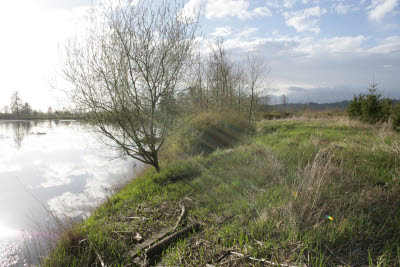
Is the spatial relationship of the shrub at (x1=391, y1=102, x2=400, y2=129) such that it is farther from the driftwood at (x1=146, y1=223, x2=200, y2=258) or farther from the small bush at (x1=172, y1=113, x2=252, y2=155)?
the driftwood at (x1=146, y1=223, x2=200, y2=258)

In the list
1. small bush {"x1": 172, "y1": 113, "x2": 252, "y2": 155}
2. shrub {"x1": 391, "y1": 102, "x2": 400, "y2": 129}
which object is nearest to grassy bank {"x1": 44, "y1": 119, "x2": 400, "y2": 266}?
small bush {"x1": 172, "y1": 113, "x2": 252, "y2": 155}

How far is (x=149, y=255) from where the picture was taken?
111 inches

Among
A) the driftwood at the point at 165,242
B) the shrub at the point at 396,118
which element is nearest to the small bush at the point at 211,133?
the driftwood at the point at 165,242

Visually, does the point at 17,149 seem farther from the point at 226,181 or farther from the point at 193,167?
the point at 226,181

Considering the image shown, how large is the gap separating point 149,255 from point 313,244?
201cm

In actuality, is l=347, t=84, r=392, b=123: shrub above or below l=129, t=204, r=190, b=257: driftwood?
above

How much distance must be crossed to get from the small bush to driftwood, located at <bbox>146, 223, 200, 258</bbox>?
7.29 metres

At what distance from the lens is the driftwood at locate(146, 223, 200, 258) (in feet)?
9.31

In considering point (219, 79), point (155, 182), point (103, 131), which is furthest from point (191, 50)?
point (219, 79)

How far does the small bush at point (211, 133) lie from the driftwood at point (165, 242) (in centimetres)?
729

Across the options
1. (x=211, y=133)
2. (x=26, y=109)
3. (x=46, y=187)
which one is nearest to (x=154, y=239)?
(x=46, y=187)

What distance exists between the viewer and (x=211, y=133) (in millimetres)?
13398

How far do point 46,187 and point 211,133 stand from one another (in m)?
8.64

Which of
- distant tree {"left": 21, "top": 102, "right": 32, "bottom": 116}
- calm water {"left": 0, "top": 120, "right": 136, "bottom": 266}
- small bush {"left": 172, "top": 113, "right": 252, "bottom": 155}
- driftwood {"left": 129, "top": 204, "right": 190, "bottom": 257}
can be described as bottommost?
calm water {"left": 0, "top": 120, "right": 136, "bottom": 266}
